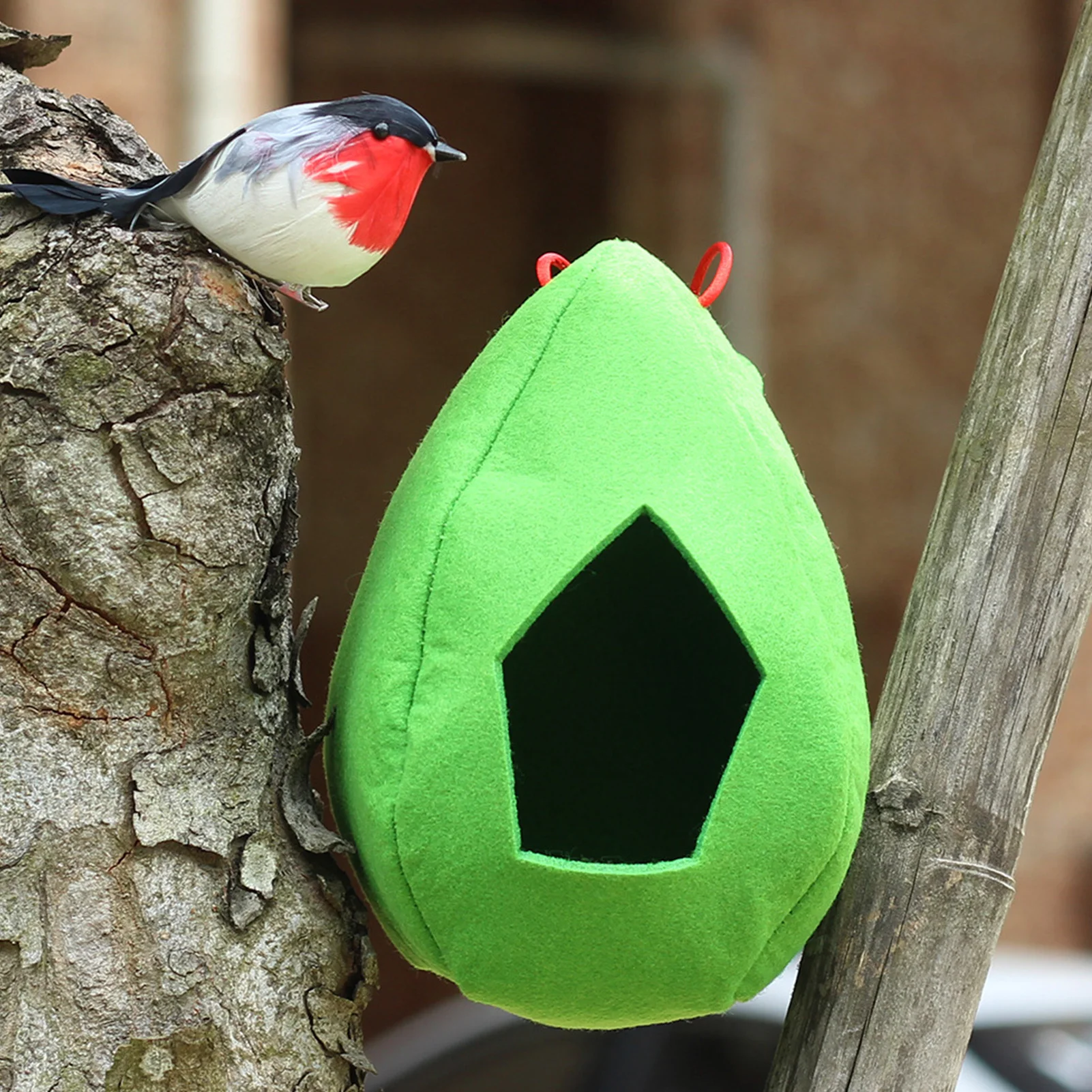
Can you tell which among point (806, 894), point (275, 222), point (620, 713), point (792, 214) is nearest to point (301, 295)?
point (275, 222)

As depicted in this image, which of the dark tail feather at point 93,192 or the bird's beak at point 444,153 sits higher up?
the bird's beak at point 444,153

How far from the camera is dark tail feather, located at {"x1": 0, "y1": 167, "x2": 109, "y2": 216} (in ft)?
2.85

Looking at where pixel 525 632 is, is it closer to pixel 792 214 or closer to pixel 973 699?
pixel 973 699

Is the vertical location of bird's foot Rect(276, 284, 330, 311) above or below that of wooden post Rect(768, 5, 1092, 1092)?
above

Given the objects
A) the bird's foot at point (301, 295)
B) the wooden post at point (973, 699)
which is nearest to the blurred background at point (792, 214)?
the wooden post at point (973, 699)

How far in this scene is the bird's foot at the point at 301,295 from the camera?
92 centimetres

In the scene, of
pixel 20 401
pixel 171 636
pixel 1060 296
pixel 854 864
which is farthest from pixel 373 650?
pixel 1060 296

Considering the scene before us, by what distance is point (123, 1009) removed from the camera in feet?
2.87

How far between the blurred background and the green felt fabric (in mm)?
2981

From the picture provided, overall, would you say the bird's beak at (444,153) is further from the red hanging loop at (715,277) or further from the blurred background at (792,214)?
the blurred background at (792,214)

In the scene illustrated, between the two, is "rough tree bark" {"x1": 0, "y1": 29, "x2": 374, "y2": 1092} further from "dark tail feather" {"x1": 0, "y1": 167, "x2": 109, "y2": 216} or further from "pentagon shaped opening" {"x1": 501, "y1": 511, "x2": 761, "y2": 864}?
"pentagon shaped opening" {"x1": 501, "y1": 511, "x2": 761, "y2": 864}

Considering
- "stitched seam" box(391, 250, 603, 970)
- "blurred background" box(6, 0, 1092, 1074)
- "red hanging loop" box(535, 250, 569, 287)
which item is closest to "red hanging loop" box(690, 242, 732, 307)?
"red hanging loop" box(535, 250, 569, 287)

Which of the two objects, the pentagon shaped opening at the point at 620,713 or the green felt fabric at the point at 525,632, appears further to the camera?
the pentagon shaped opening at the point at 620,713

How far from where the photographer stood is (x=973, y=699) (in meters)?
1.01
